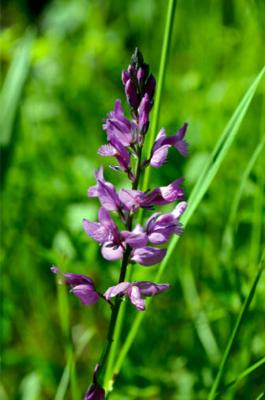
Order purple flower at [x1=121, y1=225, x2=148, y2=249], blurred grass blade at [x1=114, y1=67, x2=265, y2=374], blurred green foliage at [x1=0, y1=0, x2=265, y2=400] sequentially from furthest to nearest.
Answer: blurred green foliage at [x1=0, y1=0, x2=265, y2=400] → blurred grass blade at [x1=114, y1=67, x2=265, y2=374] → purple flower at [x1=121, y1=225, x2=148, y2=249]

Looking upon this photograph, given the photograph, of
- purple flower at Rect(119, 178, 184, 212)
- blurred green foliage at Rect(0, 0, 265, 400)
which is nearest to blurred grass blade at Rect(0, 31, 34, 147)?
blurred green foliage at Rect(0, 0, 265, 400)

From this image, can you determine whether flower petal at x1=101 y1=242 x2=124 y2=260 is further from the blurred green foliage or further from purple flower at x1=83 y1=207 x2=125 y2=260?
the blurred green foliage

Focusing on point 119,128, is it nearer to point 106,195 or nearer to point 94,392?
point 106,195

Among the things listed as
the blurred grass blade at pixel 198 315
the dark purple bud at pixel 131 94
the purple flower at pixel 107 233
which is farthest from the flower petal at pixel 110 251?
the blurred grass blade at pixel 198 315

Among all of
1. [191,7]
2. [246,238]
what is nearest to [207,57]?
[191,7]

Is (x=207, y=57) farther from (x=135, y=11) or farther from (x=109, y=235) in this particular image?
(x=109, y=235)

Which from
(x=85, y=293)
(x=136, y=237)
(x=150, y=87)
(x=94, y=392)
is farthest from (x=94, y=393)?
(x=150, y=87)
